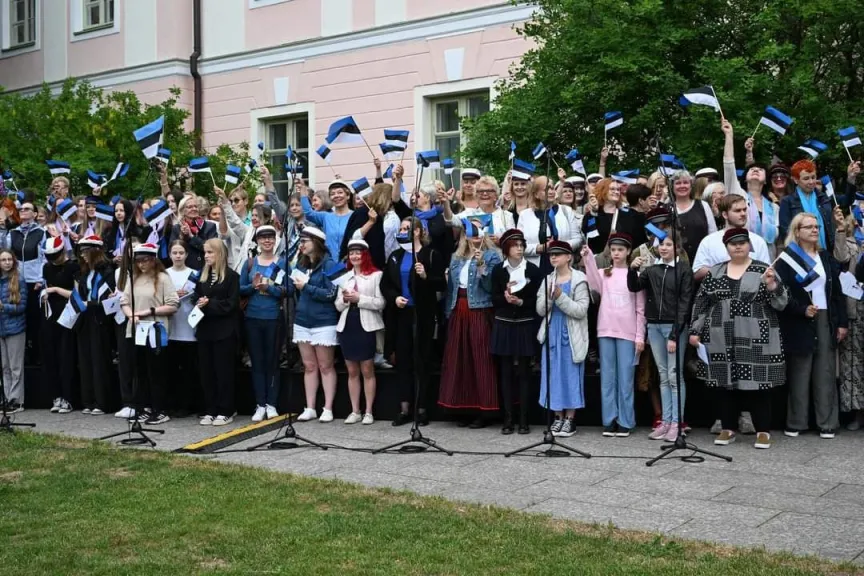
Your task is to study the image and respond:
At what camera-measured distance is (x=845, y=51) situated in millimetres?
12430

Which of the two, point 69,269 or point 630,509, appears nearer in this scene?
point 630,509

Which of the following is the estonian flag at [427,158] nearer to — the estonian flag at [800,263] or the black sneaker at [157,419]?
the estonian flag at [800,263]

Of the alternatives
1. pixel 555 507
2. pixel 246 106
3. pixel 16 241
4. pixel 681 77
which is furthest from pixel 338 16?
pixel 555 507

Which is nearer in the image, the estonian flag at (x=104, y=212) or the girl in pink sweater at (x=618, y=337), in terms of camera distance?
the girl in pink sweater at (x=618, y=337)

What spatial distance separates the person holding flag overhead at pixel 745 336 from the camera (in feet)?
33.0

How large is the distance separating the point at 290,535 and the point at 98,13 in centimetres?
2065

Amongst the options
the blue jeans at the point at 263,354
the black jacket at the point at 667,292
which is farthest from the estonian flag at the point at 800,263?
the blue jeans at the point at 263,354

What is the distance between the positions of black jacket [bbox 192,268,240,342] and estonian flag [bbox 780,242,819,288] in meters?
5.41

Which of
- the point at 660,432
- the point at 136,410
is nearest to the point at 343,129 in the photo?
the point at 136,410

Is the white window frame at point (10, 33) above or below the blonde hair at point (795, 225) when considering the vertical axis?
above

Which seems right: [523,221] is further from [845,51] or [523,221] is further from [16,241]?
[16,241]

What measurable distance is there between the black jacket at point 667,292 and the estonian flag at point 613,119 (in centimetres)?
216

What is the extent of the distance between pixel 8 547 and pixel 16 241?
769 cm

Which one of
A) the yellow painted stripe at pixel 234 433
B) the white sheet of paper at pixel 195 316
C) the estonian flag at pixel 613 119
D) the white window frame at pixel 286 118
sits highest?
the white window frame at pixel 286 118
